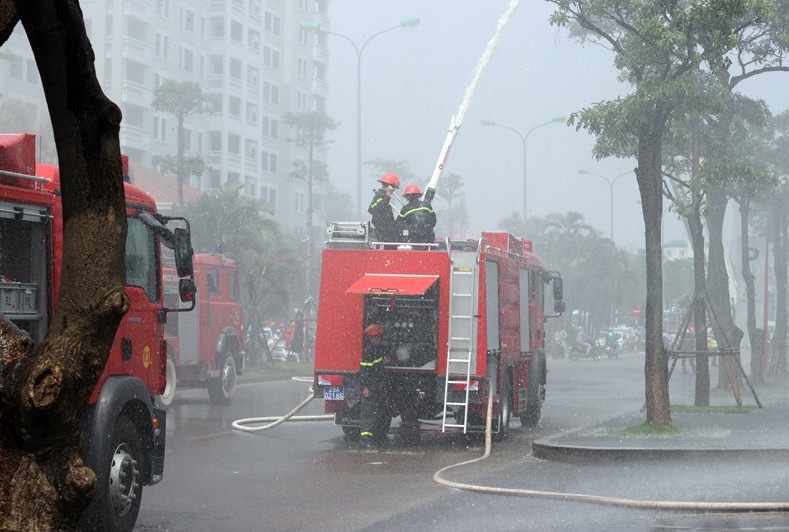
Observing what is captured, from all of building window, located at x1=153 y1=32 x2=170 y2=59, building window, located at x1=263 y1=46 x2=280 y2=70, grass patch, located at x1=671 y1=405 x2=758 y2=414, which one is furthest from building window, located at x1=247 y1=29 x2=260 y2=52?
grass patch, located at x1=671 y1=405 x2=758 y2=414

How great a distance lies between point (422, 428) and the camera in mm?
17547

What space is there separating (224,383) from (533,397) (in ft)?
22.2

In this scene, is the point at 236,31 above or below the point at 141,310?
above

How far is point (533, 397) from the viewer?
1834cm

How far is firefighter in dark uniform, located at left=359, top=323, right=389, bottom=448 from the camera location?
14.8 metres

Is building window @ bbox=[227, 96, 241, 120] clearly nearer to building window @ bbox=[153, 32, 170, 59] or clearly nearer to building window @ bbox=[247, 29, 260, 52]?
building window @ bbox=[247, 29, 260, 52]

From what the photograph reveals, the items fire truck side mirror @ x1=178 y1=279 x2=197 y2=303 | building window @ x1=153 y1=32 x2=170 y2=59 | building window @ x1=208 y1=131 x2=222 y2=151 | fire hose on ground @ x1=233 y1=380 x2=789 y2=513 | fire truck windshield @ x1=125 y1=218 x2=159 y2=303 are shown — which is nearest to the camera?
fire hose on ground @ x1=233 y1=380 x2=789 y2=513

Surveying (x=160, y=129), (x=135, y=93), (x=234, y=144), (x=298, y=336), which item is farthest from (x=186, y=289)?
(x=234, y=144)

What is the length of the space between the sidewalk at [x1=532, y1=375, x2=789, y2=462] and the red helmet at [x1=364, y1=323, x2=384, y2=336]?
2432 mm

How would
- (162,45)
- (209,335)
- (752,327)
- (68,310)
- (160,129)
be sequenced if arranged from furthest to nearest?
(162,45), (160,129), (752,327), (209,335), (68,310)

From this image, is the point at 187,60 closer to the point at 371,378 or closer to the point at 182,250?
the point at 371,378

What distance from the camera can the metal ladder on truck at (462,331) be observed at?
48.6 ft

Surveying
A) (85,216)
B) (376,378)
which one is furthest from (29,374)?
(376,378)

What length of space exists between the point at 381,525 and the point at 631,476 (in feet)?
12.1
